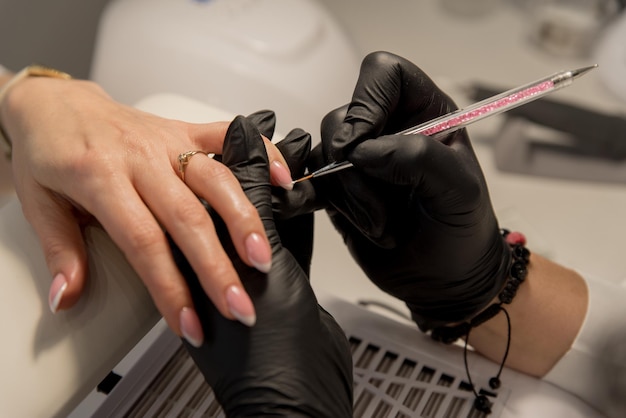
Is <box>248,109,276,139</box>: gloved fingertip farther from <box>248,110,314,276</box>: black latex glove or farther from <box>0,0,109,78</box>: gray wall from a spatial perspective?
<box>0,0,109,78</box>: gray wall

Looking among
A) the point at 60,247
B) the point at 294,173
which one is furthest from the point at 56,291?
the point at 294,173

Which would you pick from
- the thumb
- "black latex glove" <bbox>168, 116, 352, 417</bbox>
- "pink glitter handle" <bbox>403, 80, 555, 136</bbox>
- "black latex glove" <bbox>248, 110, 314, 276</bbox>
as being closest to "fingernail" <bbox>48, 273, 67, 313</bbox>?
the thumb

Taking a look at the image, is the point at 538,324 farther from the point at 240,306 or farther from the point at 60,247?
the point at 60,247

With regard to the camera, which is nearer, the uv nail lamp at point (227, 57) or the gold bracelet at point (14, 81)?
the gold bracelet at point (14, 81)

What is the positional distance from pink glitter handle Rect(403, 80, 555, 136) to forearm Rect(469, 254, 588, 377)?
275mm

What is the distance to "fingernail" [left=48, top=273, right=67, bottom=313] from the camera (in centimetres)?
55

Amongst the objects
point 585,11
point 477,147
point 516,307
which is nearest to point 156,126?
point 516,307

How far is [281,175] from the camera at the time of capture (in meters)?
0.61

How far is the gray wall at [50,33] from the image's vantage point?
50.1 inches

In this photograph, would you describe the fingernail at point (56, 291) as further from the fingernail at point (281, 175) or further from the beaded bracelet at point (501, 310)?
the beaded bracelet at point (501, 310)

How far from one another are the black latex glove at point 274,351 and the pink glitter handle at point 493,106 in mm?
233

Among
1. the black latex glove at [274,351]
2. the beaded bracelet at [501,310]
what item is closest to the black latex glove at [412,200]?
the beaded bracelet at [501,310]

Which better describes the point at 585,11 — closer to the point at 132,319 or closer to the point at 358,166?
the point at 358,166

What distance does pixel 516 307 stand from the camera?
29.8 inches
